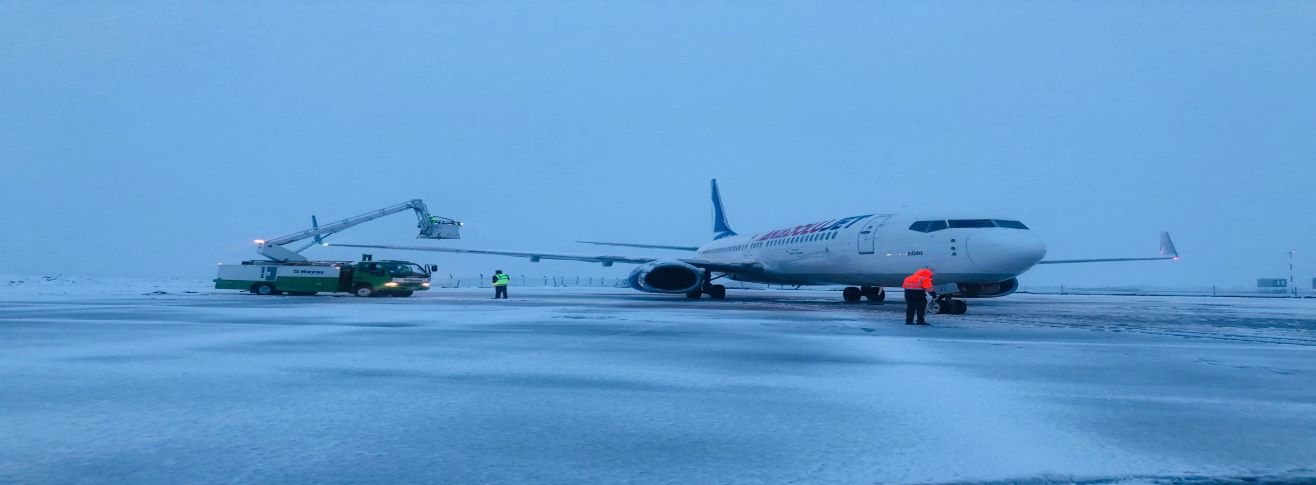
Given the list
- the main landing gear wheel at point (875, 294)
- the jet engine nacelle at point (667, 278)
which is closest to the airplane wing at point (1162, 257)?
the main landing gear wheel at point (875, 294)

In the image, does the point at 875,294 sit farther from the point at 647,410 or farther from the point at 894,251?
the point at 647,410

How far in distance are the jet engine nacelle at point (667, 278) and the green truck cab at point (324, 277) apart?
983 centimetres

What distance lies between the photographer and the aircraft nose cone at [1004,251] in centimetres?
1530

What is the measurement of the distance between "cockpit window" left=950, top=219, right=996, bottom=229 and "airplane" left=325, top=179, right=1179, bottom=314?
0.02 m

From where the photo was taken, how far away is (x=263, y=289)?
29.1 meters

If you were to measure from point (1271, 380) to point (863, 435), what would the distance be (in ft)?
14.1

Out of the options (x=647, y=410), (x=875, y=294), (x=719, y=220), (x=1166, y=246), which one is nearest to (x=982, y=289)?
(x=875, y=294)

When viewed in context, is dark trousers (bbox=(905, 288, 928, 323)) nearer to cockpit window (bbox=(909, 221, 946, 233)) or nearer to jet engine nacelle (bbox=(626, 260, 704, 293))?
cockpit window (bbox=(909, 221, 946, 233))

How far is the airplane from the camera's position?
15641 mm

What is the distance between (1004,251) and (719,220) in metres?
23.9

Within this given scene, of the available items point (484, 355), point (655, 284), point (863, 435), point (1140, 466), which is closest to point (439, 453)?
point (863, 435)

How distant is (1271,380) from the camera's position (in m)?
5.83

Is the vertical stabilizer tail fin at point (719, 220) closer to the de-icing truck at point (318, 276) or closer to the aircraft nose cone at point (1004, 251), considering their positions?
the de-icing truck at point (318, 276)

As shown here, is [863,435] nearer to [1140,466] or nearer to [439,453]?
[1140,466]
